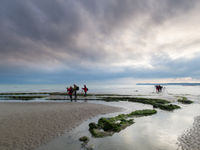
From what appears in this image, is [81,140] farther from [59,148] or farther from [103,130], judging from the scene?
[103,130]

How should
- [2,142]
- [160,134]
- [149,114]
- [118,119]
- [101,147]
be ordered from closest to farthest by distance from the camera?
1. [101,147]
2. [2,142]
3. [160,134]
4. [118,119]
5. [149,114]

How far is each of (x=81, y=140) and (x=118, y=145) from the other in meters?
2.67

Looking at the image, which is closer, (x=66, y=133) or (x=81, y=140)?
(x=81, y=140)

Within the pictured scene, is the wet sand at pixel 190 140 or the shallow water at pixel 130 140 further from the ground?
the shallow water at pixel 130 140

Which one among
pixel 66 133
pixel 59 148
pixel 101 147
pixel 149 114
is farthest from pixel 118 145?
pixel 149 114

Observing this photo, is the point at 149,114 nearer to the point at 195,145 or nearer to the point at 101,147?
the point at 195,145

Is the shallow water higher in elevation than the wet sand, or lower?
higher

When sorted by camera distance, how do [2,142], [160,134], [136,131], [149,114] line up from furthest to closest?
[149,114] → [136,131] → [160,134] → [2,142]

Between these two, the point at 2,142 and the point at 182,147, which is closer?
the point at 182,147

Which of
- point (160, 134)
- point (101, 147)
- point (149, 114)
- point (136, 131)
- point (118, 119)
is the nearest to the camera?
point (101, 147)

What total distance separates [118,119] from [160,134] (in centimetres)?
511

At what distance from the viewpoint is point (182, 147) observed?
7.84 metres

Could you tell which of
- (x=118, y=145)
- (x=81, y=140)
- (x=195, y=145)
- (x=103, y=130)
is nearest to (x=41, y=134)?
(x=81, y=140)

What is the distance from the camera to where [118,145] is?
26.6 feet
